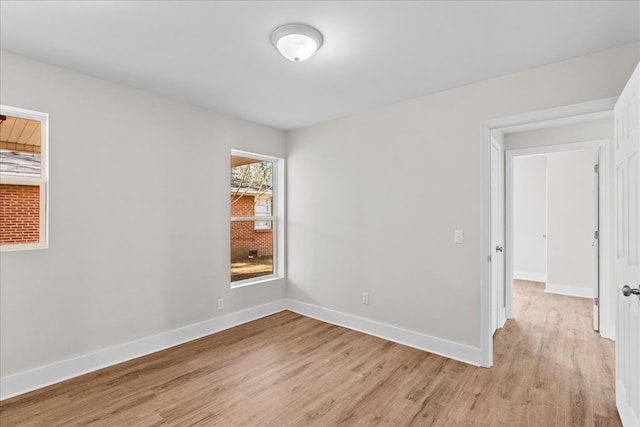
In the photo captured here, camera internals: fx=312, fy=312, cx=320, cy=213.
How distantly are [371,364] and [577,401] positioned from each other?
152 centimetres

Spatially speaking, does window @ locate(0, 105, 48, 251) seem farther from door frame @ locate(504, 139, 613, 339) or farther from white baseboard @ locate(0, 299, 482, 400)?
door frame @ locate(504, 139, 613, 339)

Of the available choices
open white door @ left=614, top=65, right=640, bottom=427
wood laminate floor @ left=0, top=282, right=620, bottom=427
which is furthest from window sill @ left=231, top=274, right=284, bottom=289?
open white door @ left=614, top=65, right=640, bottom=427

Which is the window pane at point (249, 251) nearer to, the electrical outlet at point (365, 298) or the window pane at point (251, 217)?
the window pane at point (251, 217)

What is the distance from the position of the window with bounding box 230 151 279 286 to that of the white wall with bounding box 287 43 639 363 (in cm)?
40

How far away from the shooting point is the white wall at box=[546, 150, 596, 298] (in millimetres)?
5129

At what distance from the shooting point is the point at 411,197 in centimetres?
328

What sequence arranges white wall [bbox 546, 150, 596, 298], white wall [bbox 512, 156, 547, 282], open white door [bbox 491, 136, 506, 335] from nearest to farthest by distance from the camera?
open white door [bbox 491, 136, 506, 335] < white wall [bbox 546, 150, 596, 298] < white wall [bbox 512, 156, 547, 282]

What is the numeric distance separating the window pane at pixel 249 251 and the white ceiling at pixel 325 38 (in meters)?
1.80

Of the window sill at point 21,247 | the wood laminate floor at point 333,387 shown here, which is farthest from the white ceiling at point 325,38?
the wood laminate floor at point 333,387

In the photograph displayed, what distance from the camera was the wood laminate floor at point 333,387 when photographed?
2.10m

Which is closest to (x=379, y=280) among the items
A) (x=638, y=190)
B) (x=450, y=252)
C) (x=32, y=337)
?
(x=450, y=252)

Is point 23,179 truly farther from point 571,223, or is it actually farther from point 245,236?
point 571,223

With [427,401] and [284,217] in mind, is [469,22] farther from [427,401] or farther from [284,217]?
[284,217]

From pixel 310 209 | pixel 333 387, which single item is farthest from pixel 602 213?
pixel 333 387
